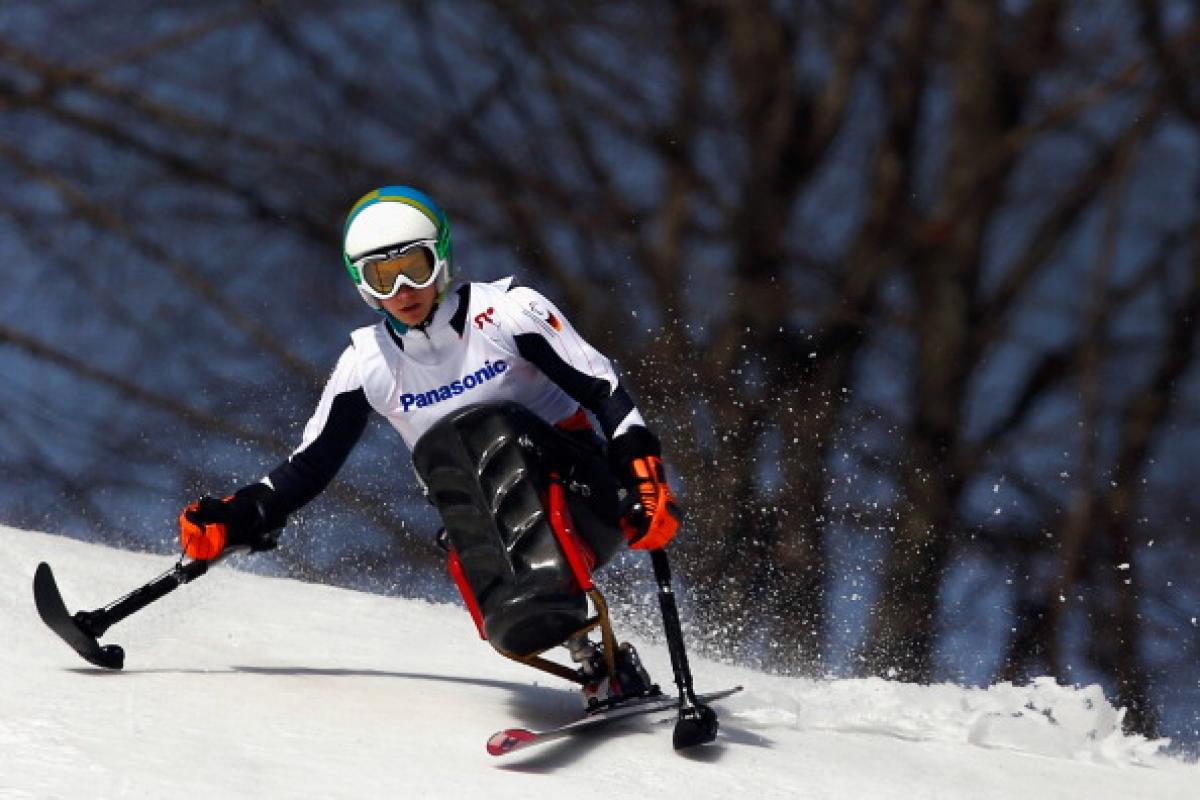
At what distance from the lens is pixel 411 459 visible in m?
5.68

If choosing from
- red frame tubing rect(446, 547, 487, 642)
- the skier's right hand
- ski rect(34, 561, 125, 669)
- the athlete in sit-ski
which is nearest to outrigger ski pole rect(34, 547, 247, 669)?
ski rect(34, 561, 125, 669)

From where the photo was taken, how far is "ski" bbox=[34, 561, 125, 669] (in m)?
5.75

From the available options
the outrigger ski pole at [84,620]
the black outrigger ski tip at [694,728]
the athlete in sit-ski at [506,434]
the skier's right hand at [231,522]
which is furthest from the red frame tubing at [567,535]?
the outrigger ski pole at [84,620]

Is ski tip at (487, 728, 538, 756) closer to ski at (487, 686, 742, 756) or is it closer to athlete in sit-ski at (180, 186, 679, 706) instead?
ski at (487, 686, 742, 756)

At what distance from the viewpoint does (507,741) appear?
5.05 m

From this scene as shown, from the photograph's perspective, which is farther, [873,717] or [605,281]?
[605,281]

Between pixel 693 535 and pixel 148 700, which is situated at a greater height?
pixel 693 535

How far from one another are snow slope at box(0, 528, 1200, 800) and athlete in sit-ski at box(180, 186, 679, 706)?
0.39 metres

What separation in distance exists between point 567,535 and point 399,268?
941 mm

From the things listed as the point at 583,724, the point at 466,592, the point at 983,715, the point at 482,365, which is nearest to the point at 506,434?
the point at 482,365

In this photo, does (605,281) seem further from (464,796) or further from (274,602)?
(464,796)

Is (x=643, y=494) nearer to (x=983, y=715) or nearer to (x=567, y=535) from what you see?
(x=567, y=535)

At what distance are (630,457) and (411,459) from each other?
0.71 metres

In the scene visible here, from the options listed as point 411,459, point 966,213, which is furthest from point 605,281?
point 411,459
